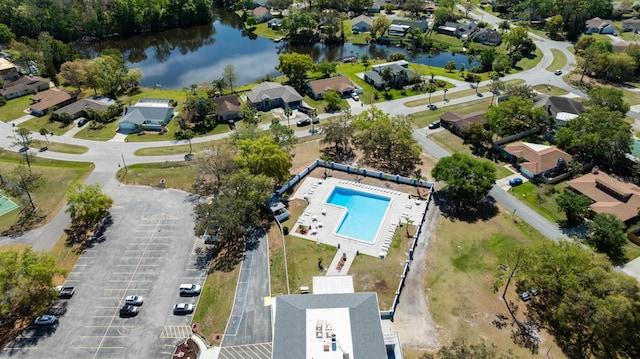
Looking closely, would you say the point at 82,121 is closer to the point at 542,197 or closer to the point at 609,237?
the point at 542,197

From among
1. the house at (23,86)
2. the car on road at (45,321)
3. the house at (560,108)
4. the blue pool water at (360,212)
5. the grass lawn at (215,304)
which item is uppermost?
the house at (23,86)

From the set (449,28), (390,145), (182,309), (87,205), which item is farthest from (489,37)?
(182,309)

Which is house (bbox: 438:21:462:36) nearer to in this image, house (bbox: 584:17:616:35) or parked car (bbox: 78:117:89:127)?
house (bbox: 584:17:616:35)

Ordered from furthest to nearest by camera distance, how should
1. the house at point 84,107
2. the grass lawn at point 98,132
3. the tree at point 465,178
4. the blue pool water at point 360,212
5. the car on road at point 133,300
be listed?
the house at point 84,107, the grass lawn at point 98,132, the tree at point 465,178, the blue pool water at point 360,212, the car on road at point 133,300

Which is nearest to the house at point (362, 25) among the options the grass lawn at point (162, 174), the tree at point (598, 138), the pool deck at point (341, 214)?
the tree at point (598, 138)

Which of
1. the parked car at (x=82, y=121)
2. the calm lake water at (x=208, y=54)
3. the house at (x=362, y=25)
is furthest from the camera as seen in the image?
the house at (x=362, y=25)

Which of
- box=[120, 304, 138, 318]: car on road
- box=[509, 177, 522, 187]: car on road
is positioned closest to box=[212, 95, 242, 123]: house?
box=[120, 304, 138, 318]: car on road

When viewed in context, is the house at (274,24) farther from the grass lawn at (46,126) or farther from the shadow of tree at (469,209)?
the shadow of tree at (469,209)
